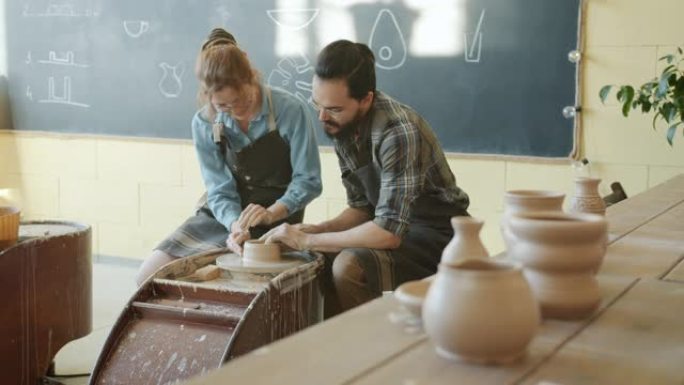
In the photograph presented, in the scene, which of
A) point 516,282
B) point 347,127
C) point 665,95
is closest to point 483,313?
point 516,282

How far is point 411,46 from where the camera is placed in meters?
4.63

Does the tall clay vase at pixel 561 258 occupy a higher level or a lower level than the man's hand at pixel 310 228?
higher

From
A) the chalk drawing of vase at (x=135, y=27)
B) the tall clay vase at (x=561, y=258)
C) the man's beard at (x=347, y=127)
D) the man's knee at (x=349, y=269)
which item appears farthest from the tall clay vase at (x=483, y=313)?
the chalk drawing of vase at (x=135, y=27)

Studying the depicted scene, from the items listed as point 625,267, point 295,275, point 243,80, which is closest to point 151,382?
point 295,275

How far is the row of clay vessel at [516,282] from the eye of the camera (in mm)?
1118

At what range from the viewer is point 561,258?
132 cm

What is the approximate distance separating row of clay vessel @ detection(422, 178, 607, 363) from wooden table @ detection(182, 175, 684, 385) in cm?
3

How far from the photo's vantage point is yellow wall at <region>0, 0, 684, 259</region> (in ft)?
13.6

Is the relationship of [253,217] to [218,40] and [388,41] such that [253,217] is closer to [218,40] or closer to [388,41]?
[218,40]

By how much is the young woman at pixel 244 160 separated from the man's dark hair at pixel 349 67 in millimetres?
389

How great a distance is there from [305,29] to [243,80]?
6.16 ft

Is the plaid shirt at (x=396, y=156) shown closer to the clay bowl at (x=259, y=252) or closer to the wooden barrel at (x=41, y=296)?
the clay bowl at (x=259, y=252)

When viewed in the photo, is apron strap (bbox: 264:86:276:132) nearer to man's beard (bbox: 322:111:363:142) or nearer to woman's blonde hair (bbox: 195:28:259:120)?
woman's blonde hair (bbox: 195:28:259:120)

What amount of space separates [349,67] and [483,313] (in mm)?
1839
